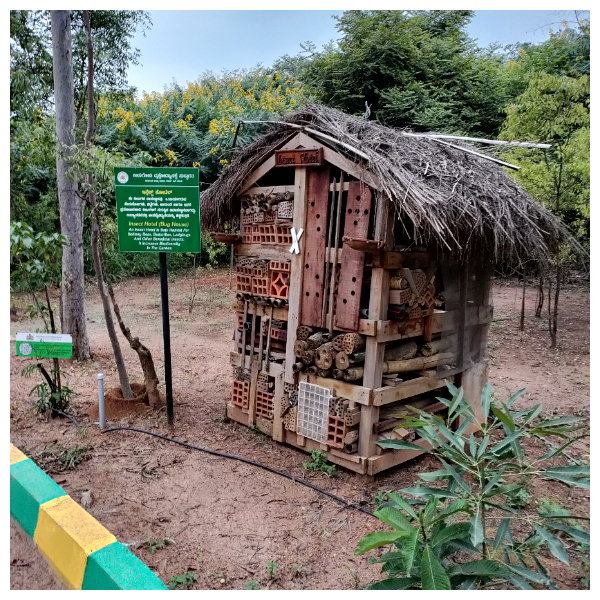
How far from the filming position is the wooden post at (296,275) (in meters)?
4.63

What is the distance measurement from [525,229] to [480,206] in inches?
23.5

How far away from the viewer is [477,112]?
48.9ft

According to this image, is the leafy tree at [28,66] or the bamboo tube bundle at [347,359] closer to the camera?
the bamboo tube bundle at [347,359]

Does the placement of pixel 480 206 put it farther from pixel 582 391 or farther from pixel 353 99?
Answer: pixel 353 99

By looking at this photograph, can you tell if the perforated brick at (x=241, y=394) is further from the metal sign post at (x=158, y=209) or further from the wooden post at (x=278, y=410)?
the metal sign post at (x=158, y=209)

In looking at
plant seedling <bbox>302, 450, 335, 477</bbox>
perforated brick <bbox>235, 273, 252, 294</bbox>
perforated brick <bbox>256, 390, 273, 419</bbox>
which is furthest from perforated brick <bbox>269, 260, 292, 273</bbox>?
plant seedling <bbox>302, 450, 335, 477</bbox>

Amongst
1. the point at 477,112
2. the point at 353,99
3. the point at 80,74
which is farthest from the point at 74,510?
the point at 477,112

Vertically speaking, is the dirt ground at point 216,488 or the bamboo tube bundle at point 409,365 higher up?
the bamboo tube bundle at point 409,365

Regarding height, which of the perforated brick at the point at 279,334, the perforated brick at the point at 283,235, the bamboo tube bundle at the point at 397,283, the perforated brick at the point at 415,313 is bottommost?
A: the perforated brick at the point at 279,334

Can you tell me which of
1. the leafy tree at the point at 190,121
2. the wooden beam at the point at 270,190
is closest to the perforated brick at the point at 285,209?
the wooden beam at the point at 270,190

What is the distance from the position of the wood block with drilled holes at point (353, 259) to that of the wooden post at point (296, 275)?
19.6 inches

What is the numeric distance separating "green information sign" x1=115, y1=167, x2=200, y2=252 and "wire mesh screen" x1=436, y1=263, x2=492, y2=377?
101 inches

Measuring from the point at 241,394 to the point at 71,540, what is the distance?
2.78 metres

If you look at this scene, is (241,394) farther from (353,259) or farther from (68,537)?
(68,537)
